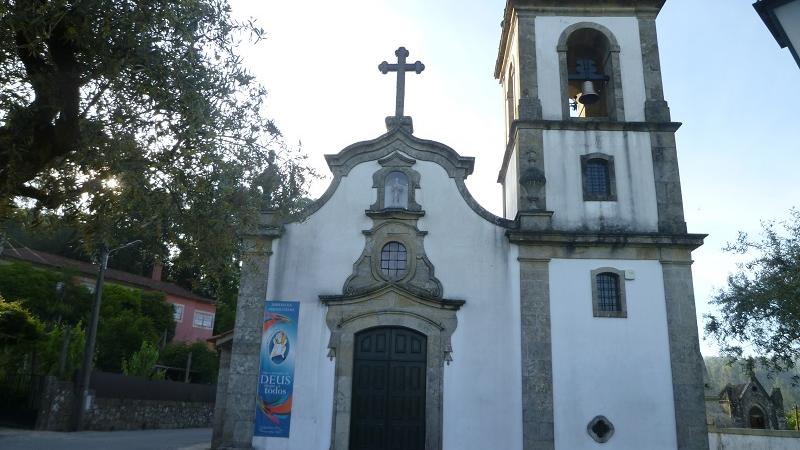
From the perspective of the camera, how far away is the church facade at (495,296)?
11.4 metres

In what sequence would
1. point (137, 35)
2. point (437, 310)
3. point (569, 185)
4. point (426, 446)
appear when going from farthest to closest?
point (569, 185) < point (437, 310) < point (426, 446) < point (137, 35)

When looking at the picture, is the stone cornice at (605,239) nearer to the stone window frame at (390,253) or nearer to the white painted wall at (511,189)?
the white painted wall at (511,189)

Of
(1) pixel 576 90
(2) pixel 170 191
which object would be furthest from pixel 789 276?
(2) pixel 170 191

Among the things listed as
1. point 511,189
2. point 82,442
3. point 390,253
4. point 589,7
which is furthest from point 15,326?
point 589,7

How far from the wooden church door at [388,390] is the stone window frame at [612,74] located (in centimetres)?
606

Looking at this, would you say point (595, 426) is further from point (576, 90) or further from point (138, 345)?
point (138, 345)

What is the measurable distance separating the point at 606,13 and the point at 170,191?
35.7ft

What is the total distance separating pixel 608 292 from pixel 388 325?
14.2 ft

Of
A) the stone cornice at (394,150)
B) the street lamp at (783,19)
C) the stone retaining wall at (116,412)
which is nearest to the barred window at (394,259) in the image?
the stone cornice at (394,150)

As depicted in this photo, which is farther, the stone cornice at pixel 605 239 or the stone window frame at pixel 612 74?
the stone window frame at pixel 612 74

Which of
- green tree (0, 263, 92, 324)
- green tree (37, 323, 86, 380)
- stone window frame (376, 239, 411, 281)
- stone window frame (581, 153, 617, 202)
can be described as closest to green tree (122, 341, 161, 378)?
green tree (37, 323, 86, 380)

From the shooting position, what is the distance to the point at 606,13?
14.4 m

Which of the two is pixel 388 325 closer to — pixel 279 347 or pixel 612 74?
pixel 279 347

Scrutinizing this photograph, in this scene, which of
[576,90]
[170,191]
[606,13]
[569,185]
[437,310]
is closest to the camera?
[170,191]
